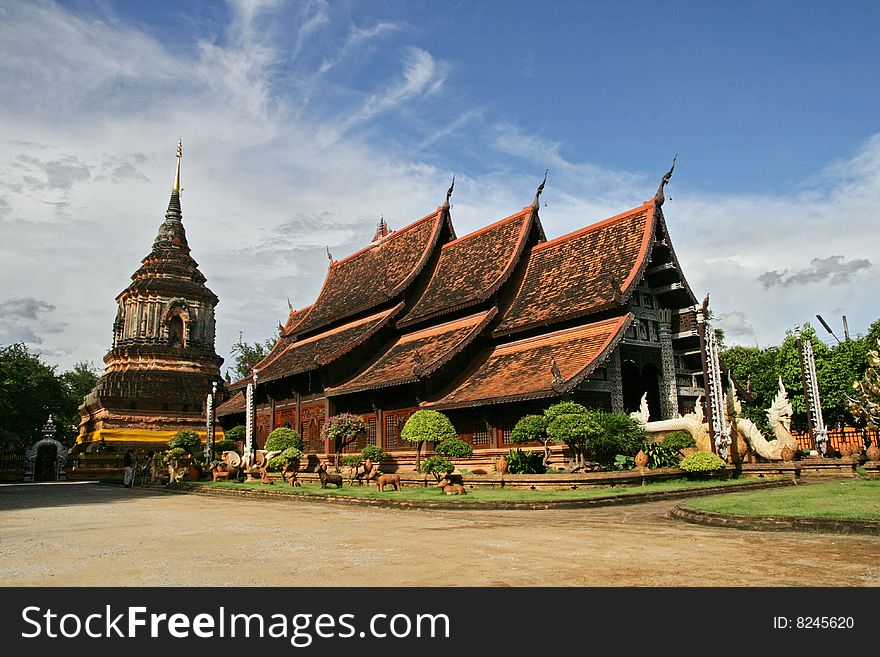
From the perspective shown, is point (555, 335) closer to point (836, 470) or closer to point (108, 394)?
point (836, 470)

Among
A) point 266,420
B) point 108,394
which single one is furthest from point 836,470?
point 108,394

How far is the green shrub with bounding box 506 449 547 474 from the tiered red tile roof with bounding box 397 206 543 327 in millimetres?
7024

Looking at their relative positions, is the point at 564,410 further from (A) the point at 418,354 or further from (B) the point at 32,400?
(B) the point at 32,400

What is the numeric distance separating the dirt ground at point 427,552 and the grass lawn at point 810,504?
2.96 ft

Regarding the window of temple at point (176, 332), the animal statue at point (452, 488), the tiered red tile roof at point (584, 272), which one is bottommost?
the animal statue at point (452, 488)

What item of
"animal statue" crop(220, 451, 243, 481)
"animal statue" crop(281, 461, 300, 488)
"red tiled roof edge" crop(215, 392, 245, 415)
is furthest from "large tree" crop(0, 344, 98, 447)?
"animal statue" crop(281, 461, 300, 488)

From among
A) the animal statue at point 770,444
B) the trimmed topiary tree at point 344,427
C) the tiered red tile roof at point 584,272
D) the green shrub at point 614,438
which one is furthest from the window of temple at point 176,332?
the animal statue at point 770,444

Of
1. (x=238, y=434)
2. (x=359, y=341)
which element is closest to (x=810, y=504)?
(x=359, y=341)

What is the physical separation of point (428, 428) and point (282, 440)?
30.3 ft

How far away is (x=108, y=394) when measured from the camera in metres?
42.9

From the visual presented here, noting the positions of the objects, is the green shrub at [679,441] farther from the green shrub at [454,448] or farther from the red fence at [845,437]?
the red fence at [845,437]

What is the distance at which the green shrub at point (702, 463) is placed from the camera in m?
18.3

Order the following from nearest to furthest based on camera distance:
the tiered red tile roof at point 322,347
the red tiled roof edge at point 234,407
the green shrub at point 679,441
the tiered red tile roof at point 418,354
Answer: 1. the green shrub at point 679,441
2. the tiered red tile roof at point 418,354
3. the tiered red tile roof at point 322,347
4. the red tiled roof edge at point 234,407

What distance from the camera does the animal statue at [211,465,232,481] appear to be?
27.4 m
